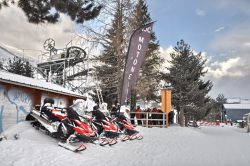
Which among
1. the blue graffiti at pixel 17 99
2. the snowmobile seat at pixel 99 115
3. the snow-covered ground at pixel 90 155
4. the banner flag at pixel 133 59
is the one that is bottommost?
the snow-covered ground at pixel 90 155

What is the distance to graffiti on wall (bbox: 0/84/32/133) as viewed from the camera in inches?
588

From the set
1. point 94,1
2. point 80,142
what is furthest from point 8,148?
point 94,1

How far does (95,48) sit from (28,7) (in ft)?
54.0

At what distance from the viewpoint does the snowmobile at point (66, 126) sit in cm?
1116

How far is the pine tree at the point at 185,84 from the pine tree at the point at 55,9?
83.5 feet

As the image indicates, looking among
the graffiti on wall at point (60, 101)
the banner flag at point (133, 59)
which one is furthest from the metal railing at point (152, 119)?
the graffiti on wall at point (60, 101)

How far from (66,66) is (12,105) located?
51.8 ft

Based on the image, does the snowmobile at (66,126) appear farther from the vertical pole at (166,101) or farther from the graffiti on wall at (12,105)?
the vertical pole at (166,101)

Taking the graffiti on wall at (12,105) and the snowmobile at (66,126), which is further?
the graffiti on wall at (12,105)

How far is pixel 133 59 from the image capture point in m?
19.7

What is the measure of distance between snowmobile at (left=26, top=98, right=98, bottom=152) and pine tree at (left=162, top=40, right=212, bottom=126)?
24.5 meters

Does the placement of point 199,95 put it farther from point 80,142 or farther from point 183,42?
point 80,142

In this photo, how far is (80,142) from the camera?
1200 centimetres

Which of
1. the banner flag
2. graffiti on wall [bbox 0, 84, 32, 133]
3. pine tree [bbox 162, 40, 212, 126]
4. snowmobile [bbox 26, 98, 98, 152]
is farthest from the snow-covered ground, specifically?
pine tree [bbox 162, 40, 212, 126]
